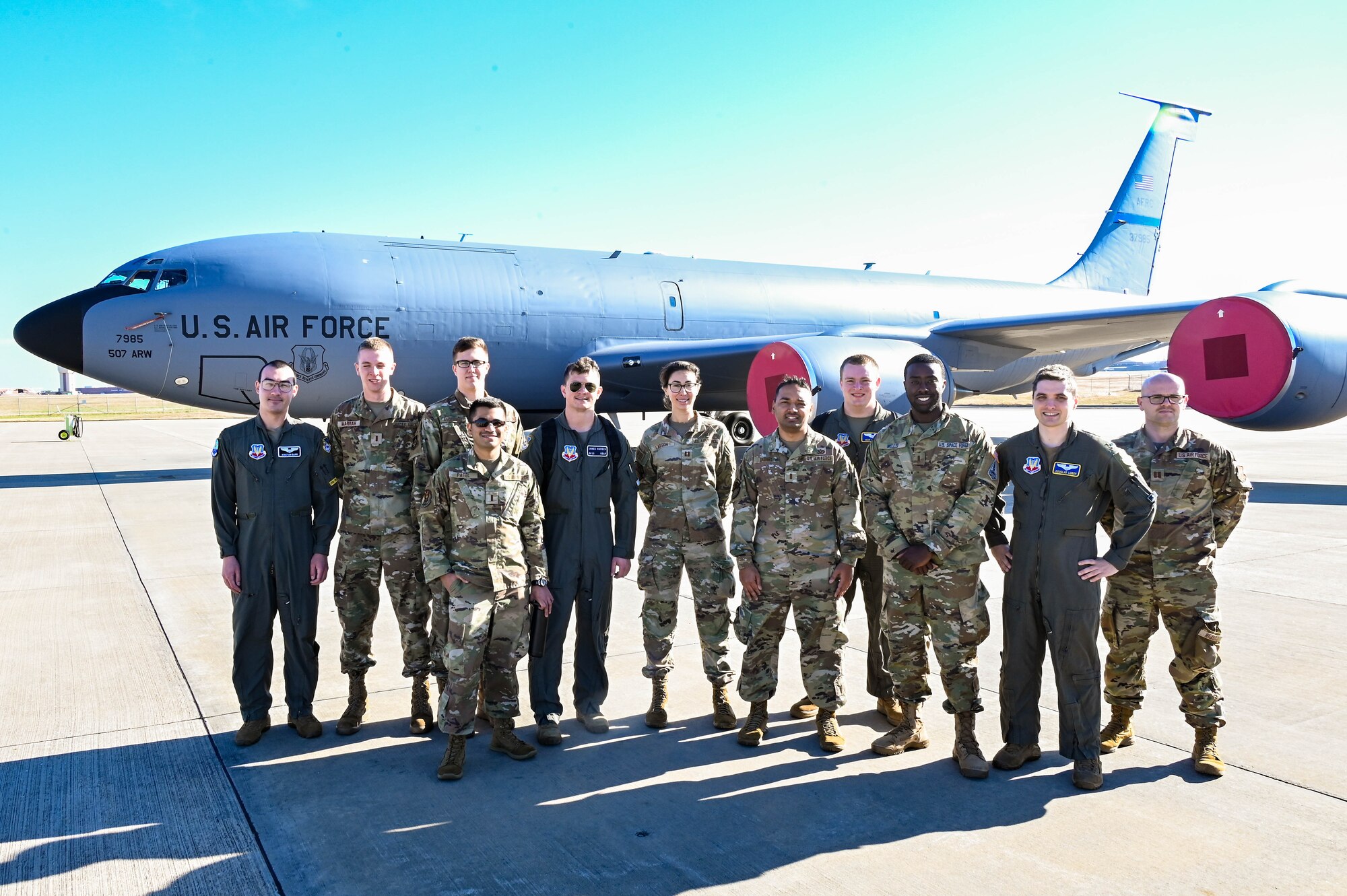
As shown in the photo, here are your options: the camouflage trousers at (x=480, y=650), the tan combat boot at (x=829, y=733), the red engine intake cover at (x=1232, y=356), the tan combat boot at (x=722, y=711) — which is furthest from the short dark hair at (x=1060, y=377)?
the red engine intake cover at (x=1232, y=356)

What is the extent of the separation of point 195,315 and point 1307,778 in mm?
11842

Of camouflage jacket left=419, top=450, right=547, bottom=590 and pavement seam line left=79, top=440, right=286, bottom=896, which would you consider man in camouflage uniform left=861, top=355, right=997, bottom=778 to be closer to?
camouflage jacket left=419, top=450, right=547, bottom=590

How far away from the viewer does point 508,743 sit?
389 centimetres

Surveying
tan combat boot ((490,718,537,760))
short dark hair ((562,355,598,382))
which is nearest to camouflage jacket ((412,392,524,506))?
short dark hair ((562,355,598,382))

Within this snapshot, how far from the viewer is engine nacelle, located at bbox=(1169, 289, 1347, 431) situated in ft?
33.8

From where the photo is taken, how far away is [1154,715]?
13.8ft

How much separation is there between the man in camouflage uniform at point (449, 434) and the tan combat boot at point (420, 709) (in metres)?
0.12

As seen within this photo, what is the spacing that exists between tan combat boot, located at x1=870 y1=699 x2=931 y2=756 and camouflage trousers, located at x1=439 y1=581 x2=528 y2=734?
1.59 m

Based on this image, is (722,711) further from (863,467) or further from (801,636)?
(863,467)

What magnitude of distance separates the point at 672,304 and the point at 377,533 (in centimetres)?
1098

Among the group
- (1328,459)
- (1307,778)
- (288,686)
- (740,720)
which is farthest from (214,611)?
(1328,459)

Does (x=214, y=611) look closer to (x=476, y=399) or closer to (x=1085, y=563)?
(x=476, y=399)

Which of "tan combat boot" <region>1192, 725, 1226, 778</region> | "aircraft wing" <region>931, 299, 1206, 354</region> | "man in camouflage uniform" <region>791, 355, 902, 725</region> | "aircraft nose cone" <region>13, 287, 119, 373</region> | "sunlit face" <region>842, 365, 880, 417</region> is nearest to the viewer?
"tan combat boot" <region>1192, 725, 1226, 778</region>

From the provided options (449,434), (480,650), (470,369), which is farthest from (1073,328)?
(480,650)
